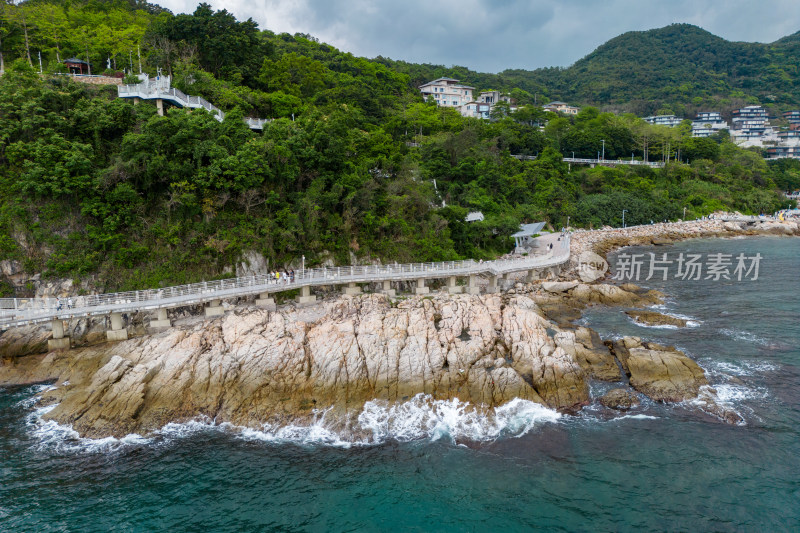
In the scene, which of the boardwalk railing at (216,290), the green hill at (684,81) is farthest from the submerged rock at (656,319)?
the green hill at (684,81)

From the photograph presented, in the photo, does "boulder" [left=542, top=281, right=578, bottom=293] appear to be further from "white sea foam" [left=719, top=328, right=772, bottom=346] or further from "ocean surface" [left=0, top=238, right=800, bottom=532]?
"ocean surface" [left=0, top=238, right=800, bottom=532]

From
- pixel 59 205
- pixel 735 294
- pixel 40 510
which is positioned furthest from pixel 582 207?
pixel 40 510

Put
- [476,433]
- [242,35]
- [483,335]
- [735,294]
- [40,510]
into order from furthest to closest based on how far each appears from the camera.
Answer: [242,35] < [735,294] < [483,335] < [476,433] < [40,510]

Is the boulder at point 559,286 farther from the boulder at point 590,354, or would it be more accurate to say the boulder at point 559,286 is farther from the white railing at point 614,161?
the white railing at point 614,161

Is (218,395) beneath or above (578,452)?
above

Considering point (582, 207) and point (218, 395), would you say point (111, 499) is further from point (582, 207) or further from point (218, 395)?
point (582, 207)
